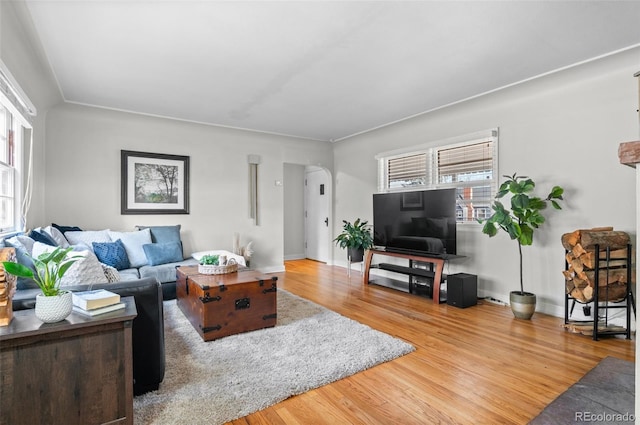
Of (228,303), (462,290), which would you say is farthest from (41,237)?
(462,290)

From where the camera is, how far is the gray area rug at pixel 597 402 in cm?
125

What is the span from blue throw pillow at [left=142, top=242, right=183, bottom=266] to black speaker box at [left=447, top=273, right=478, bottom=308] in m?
3.41


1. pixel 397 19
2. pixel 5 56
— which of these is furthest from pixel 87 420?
pixel 397 19

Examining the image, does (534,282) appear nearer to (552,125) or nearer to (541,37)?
(552,125)

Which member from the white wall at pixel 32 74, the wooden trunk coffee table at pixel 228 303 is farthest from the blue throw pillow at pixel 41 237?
the wooden trunk coffee table at pixel 228 303

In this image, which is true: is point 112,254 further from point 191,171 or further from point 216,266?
point 191,171

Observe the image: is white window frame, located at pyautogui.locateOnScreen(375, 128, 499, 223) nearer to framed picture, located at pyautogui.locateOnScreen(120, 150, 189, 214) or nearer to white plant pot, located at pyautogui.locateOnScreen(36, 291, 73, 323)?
framed picture, located at pyautogui.locateOnScreen(120, 150, 189, 214)

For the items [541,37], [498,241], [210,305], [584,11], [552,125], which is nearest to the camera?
[584,11]

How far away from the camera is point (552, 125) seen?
356 cm

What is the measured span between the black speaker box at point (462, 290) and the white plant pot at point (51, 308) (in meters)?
3.55

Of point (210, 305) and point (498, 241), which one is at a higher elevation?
point (498, 241)

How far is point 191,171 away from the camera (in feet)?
17.0

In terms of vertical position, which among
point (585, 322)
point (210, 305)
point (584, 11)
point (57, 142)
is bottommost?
point (585, 322)

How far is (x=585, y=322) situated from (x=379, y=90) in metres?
3.05
